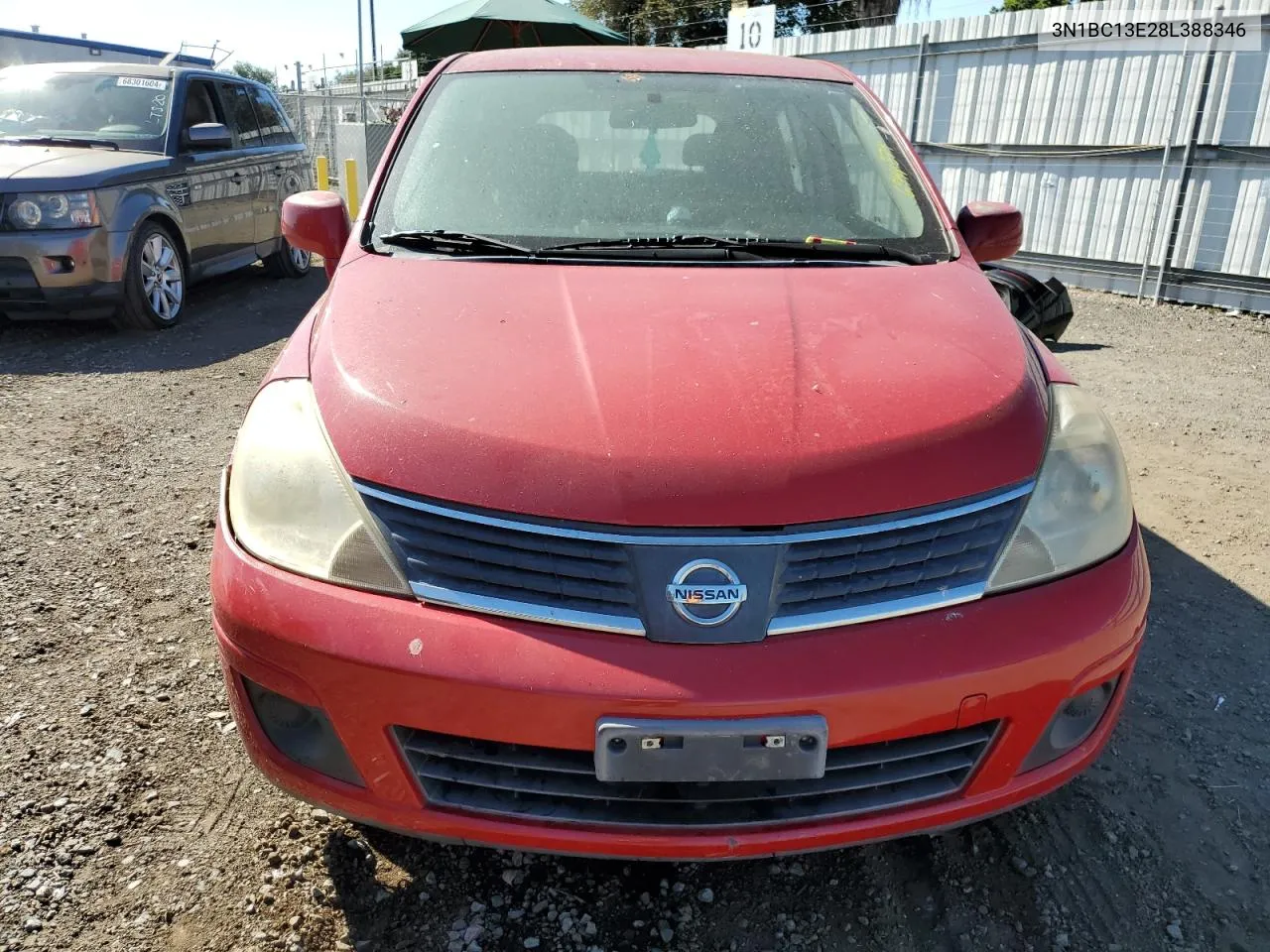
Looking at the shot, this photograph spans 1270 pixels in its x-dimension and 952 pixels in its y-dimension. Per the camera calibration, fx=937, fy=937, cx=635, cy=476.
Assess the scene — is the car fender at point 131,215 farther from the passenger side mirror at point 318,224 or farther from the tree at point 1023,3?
the tree at point 1023,3

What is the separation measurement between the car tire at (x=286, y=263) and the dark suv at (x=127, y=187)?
269mm

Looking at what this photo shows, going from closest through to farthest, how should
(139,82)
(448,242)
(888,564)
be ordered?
(888,564) → (448,242) → (139,82)

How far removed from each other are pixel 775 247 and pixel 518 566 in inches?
50.2

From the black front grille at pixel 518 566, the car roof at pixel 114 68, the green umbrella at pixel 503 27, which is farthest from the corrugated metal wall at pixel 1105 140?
the black front grille at pixel 518 566

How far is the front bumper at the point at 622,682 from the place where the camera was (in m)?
1.51

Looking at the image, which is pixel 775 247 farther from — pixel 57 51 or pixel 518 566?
Result: pixel 57 51

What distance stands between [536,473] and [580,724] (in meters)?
0.42

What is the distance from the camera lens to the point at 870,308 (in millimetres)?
2111

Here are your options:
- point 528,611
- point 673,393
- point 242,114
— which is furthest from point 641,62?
point 242,114

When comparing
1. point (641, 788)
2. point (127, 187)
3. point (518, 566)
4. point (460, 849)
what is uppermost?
point (127, 187)

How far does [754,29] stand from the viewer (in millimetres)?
14023

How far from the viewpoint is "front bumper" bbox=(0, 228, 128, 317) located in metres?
5.77

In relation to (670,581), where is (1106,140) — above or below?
above

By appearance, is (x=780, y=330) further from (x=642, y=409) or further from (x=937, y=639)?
(x=937, y=639)
